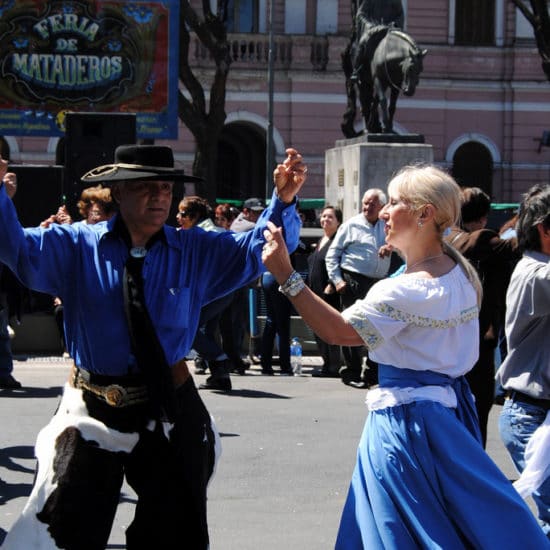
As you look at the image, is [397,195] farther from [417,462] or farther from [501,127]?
[501,127]

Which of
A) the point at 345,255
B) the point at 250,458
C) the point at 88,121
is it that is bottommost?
the point at 250,458

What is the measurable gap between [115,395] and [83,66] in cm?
1789

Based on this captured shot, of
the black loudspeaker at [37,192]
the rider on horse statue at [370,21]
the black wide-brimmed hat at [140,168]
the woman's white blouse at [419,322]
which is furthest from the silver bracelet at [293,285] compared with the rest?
the rider on horse statue at [370,21]

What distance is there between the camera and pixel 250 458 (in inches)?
326

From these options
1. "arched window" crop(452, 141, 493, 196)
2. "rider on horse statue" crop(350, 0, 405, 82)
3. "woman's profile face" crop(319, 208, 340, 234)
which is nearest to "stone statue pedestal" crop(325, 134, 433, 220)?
"rider on horse statue" crop(350, 0, 405, 82)

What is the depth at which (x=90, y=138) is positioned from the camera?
14258 mm

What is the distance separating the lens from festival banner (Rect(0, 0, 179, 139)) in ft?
70.7

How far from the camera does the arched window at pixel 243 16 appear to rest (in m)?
37.9

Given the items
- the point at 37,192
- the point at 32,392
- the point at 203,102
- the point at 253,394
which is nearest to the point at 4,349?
the point at 32,392

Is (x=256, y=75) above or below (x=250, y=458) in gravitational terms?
above

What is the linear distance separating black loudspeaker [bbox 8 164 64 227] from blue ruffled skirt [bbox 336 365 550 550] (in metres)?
11.4

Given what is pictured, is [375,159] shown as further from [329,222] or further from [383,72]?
[329,222]

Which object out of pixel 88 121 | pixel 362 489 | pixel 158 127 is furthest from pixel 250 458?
pixel 158 127

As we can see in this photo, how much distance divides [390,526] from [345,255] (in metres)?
7.83
